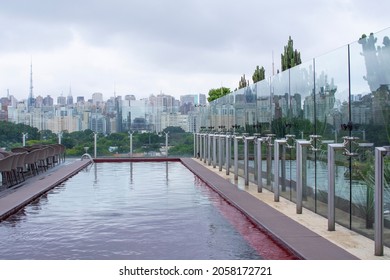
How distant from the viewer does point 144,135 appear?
22484mm

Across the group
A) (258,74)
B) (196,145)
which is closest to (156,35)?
(258,74)

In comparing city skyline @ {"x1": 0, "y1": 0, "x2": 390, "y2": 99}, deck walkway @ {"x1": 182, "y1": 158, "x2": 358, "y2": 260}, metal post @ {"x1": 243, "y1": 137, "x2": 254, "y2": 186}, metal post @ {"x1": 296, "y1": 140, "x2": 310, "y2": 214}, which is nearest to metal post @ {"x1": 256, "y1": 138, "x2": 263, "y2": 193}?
deck walkway @ {"x1": 182, "y1": 158, "x2": 358, "y2": 260}

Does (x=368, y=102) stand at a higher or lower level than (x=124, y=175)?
higher

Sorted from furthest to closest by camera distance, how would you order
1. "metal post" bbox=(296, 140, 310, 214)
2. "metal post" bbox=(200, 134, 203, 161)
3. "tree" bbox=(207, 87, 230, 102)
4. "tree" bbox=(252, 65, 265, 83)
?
"tree" bbox=(207, 87, 230, 102), "tree" bbox=(252, 65, 265, 83), "metal post" bbox=(200, 134, 203, 161), "metal post" bbox=(296, 140, 310, 214)

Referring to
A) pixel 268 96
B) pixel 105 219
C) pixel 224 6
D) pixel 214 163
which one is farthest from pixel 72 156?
pixel 105 219

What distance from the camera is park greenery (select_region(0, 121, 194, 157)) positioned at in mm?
21578

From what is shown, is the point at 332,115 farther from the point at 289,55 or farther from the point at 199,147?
the point at 199,147

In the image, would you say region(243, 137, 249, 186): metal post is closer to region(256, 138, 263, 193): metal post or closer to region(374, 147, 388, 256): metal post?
region(256, 138, 263, 193): metal post

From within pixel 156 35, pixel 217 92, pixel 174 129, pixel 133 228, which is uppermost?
pixel 156 35

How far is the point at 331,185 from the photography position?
21.4ft

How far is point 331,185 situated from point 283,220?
833 millimetres

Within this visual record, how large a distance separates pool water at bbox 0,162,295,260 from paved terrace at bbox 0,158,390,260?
0.15m

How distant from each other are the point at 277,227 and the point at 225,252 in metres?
1.12
